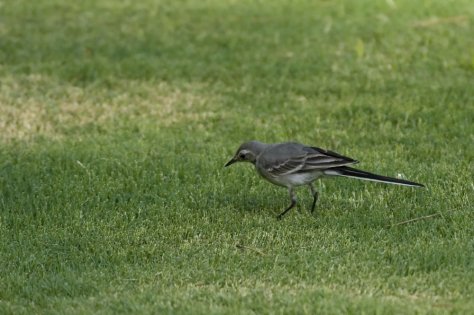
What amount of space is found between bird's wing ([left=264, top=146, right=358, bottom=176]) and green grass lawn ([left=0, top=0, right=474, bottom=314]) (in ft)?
1.29

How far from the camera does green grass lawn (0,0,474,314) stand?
6.03 m

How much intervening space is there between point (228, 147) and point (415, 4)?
6769 millimetres

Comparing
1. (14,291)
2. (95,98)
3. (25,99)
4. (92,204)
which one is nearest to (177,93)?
(95,98)

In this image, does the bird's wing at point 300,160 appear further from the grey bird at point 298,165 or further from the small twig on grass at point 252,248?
the small twig on grass at point 252,248

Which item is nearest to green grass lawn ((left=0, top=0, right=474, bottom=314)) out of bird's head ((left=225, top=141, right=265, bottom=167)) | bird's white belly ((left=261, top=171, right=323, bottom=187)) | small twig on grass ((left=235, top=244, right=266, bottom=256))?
small twig on grass ((left=235, top=244, right=266, bottom=256))

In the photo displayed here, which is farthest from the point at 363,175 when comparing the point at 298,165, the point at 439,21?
the point at 439,21

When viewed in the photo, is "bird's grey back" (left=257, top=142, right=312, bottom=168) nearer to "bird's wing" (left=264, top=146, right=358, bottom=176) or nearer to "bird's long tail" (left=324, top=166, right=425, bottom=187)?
"bird's wing" (left=264, top=146, right=358, bottom=176)

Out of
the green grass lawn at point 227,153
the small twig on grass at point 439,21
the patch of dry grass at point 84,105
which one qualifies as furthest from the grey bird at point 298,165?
the small twig on grass at point 439,21

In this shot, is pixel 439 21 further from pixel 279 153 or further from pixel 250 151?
pixel 279 153

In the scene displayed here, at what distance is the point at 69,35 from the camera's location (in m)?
13.5

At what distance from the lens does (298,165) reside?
7.26 m

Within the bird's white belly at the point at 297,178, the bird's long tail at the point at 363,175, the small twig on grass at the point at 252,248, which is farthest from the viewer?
the bird's white belly at the point at 297,178

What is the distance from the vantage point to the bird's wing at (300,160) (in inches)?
282

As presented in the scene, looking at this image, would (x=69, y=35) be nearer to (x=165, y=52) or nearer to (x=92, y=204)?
(x=165, y=52)
